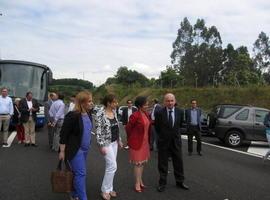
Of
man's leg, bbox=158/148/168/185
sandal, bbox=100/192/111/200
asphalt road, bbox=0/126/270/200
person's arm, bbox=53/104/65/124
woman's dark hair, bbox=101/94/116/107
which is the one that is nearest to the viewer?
sandal, bbox=100/192/111/200

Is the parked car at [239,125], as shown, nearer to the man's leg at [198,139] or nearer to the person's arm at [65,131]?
the man's leg at [198,139]

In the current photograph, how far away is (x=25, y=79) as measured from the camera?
69.2 feet

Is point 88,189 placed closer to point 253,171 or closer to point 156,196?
point 156,196

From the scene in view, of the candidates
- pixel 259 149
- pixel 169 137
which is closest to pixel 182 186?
pixel 169 137

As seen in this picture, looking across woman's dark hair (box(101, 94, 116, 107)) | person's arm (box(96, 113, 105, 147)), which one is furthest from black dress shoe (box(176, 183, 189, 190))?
woman's dark hair (box(101, 94, 116, 107))

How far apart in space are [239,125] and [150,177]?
8692 millimetres

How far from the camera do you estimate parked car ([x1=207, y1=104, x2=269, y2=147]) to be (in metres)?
17.6

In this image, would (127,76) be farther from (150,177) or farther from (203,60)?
(150,177)

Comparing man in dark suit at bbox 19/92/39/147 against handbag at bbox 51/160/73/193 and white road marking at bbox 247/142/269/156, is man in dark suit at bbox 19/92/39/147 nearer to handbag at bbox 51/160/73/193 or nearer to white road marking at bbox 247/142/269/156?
white road marking at bbox 247/142/269/156

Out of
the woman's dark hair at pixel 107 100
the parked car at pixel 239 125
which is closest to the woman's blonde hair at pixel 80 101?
the woman's dark hair at pixel 107 100

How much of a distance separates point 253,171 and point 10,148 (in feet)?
→ 23.5

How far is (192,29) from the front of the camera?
81.0 meters

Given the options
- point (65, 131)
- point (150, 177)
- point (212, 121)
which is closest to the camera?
point (65, 131)

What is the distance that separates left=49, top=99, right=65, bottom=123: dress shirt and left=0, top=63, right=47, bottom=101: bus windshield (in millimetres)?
A: 7317
